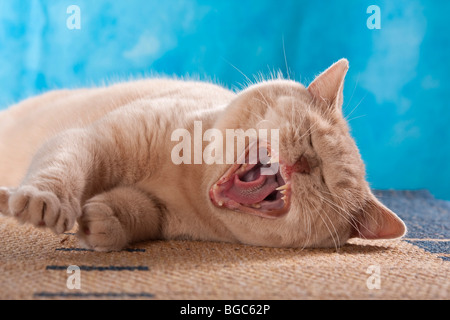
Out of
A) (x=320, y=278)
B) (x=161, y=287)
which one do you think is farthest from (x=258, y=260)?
(x=161, y=287)

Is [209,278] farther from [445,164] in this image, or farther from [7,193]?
[445,164]

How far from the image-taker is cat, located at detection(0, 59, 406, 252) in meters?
1.35

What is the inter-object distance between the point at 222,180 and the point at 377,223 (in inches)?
19.5

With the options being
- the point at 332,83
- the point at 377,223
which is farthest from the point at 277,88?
the point at 377,223

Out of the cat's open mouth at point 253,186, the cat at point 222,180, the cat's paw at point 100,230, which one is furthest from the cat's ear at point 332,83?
the cat's paw at point 100,230

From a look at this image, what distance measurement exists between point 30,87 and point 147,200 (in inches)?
99.9

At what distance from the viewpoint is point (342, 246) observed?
153 centimetres

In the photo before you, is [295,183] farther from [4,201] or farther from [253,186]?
[4,201]

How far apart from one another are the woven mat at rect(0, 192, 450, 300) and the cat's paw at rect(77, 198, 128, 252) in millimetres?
33

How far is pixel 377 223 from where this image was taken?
58.5 inches

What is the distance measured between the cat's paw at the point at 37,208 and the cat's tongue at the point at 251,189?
1.62ft

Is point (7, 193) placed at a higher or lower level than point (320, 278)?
higher

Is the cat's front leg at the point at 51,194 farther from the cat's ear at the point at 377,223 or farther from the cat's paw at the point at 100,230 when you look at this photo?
the cat's ear at the point at 377,223
